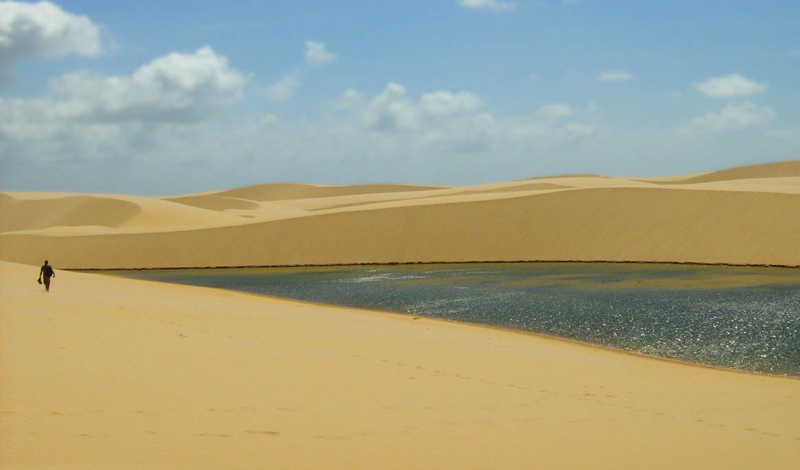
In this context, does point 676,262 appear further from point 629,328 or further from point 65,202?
point 65,202

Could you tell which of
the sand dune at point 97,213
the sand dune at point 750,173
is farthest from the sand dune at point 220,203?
the sand dune at point 750,173

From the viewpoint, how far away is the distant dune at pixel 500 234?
110 ft

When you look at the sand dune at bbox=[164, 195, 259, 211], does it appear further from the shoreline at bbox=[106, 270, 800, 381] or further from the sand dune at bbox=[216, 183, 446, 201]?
the shoreline at bbox=[106, 270, 800, 381]

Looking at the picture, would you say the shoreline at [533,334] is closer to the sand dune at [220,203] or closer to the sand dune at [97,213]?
the sand dune at [97,213]

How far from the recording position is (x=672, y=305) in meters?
18.1

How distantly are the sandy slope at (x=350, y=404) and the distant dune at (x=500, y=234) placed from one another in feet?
76.4

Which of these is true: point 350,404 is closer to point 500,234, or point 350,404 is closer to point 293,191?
point 500,234

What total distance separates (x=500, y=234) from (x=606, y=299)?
777 inches

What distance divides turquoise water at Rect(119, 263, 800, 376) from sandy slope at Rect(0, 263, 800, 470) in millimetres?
1923

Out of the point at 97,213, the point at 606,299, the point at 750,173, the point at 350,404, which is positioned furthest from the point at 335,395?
the point at 750,173

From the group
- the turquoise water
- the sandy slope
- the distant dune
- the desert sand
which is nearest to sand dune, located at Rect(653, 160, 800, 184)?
the distant dune

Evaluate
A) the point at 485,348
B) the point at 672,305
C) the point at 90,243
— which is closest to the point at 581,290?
the point at 672,305

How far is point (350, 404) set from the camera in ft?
24.8

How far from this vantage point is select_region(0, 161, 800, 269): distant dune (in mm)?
33406
